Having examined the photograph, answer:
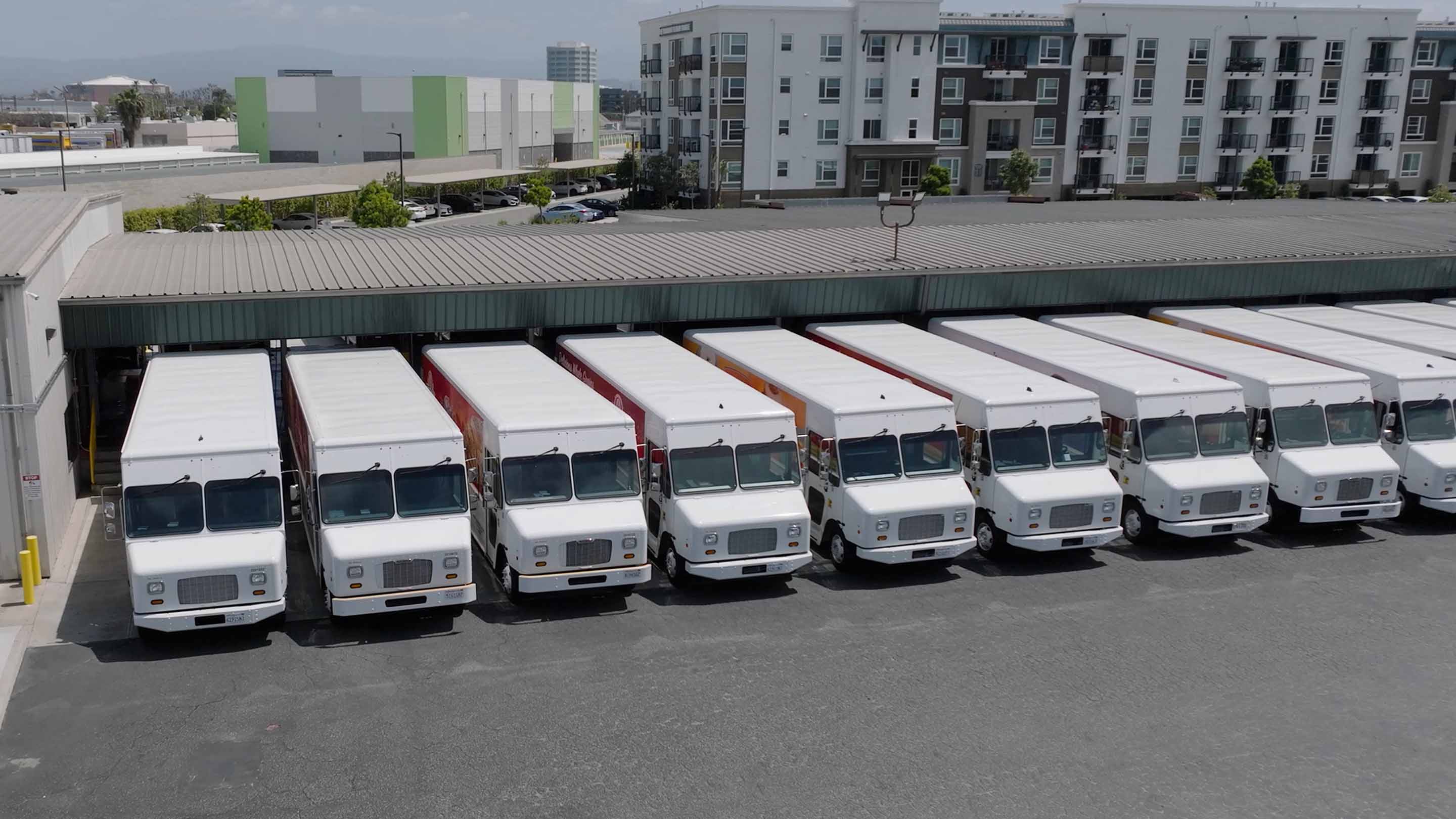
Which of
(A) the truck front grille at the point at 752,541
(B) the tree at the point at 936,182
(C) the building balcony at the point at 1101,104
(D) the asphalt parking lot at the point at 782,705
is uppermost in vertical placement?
(C) the building balcony at the point at 1101,104

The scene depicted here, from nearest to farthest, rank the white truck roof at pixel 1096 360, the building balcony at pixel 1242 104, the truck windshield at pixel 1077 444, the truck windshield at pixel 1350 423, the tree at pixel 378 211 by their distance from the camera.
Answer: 1. the truck windshield at pixel 1077 444
2. the white truck roof at pixel 1096 360
3. the truck windshield at pixel 1350 423
4. the tree at pixel 378 211
5. the building balcony at pixel 1242 104

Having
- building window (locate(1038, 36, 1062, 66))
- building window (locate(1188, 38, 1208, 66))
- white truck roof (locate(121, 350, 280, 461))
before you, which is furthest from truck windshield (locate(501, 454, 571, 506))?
building window (locate(1188, 38, 1208, 66))

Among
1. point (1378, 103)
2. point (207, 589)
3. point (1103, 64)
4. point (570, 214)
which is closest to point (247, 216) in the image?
point (570, 214)

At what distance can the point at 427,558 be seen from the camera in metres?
17.1

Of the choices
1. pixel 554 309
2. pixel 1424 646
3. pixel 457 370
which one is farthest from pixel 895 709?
pixel 554 309

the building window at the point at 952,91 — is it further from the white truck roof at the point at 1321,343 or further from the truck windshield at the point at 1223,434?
the truck windshield at the point at 1223,434

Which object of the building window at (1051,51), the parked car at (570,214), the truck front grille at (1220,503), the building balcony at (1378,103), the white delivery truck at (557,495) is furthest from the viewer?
the building balcony at (1378,103)

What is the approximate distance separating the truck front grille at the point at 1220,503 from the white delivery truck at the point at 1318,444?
1381 millimetres

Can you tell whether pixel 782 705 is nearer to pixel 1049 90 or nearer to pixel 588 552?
pixel 588 552

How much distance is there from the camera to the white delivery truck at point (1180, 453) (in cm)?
2117

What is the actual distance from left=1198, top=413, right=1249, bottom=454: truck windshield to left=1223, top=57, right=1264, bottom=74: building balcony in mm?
63698

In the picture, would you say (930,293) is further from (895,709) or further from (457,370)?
(895,709)

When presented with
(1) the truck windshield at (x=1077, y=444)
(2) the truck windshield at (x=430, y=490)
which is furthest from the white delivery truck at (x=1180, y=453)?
(2) the truck windshield at (x=430, y=490)

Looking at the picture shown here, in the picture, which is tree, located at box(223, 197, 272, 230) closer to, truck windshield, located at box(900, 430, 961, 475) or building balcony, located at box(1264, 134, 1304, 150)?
truck windshield, located at box(900, 430, 961, 475)
